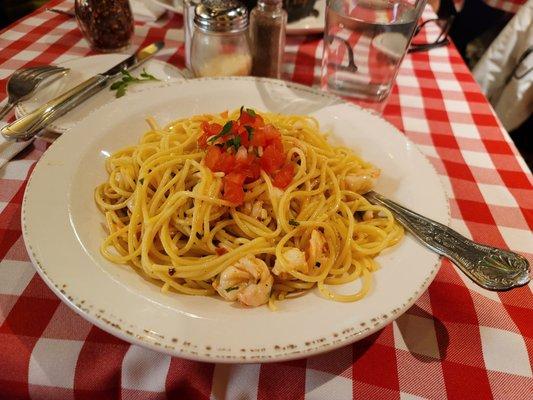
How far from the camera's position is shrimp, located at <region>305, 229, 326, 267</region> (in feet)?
3.98

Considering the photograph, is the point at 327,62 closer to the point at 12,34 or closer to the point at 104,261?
the point at 104,261

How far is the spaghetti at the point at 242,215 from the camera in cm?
118

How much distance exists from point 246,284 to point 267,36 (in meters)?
1.51

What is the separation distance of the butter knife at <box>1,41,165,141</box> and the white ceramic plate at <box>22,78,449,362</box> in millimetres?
235

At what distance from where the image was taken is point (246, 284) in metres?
1.09

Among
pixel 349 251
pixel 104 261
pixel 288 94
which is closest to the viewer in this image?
pixel 104 261

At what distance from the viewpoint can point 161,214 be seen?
1.33 meters

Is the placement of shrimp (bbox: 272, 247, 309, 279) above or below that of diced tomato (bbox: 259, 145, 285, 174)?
below

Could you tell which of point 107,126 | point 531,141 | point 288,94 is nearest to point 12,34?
point 107,126

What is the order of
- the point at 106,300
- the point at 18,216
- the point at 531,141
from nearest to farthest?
1. the point at 106,300
2. the point at 18,216
3. the point at 531,141

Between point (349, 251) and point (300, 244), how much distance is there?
0.54ft

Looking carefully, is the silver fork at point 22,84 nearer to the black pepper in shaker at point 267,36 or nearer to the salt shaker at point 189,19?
the salt shaker at point 189,19

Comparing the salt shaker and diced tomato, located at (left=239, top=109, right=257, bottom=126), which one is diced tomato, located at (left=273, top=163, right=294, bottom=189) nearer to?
diced tomato, located at (left=239, top=109, right=257, bottom=126)

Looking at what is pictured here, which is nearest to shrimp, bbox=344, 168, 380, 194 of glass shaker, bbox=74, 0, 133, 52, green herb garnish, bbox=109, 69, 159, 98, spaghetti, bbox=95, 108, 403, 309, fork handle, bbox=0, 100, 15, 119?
spaghetti, bbox=95, 108, 403, 309
